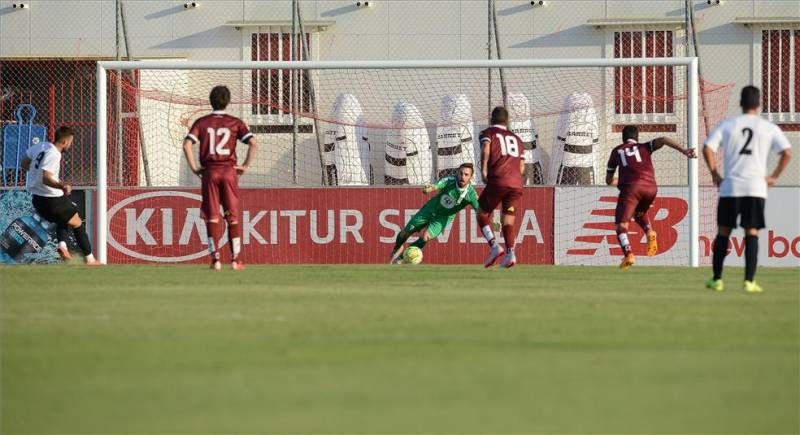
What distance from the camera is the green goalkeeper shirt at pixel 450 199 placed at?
65.9ft

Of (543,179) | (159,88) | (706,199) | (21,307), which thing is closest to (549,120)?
(543,179)

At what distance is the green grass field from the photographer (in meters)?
6.11

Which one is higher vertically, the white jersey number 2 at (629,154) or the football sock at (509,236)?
the white jersey number 2 at (629,154)

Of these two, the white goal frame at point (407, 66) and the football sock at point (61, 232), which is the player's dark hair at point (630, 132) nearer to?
the white goal frame at point (407, 66)

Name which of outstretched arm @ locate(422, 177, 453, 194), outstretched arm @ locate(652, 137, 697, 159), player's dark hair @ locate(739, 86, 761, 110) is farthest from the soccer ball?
player's dark hair @ locate(739, 86, 761, 110)

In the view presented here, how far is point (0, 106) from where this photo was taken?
26.7 meters

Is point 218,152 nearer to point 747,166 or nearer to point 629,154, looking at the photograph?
point 629,154

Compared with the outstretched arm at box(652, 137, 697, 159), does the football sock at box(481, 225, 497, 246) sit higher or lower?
lower

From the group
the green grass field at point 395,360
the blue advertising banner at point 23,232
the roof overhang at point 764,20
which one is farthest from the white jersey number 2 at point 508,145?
the roof overhang at point 764,20

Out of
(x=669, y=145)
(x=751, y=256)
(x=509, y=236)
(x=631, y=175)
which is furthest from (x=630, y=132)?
(x=751, y=256)

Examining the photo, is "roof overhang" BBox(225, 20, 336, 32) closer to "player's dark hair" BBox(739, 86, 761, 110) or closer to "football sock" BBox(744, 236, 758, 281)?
"player's dark hair" BBox(739, 86, 761, 110)

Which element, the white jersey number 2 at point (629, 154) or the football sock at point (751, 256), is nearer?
Answer: the football sock at point (751, 256)

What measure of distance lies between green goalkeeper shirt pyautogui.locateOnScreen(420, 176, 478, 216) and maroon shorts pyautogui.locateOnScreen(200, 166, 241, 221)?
161 inches

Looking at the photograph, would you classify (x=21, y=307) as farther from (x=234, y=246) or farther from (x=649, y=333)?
(x=234, y=246)
